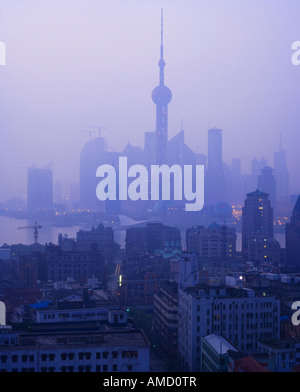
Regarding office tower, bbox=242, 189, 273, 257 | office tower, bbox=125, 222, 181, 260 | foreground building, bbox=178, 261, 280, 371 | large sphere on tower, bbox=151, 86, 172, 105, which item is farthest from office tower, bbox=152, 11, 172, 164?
office tower, bbox=242, 189, 273, 257

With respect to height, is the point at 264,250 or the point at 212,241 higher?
the point at 212,241

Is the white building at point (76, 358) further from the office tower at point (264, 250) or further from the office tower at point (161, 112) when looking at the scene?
the office tower at point (264, 250)

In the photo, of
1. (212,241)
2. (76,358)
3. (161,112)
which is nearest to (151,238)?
(212,241)

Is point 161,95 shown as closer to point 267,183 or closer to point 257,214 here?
point 267,183

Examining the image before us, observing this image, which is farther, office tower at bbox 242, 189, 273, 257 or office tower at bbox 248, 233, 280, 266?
office tower at bbox 242, 189, 273, 257

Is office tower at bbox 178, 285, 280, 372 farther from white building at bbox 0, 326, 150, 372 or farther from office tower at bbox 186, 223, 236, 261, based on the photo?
office tower at bbox 186, 223, 236, 261
